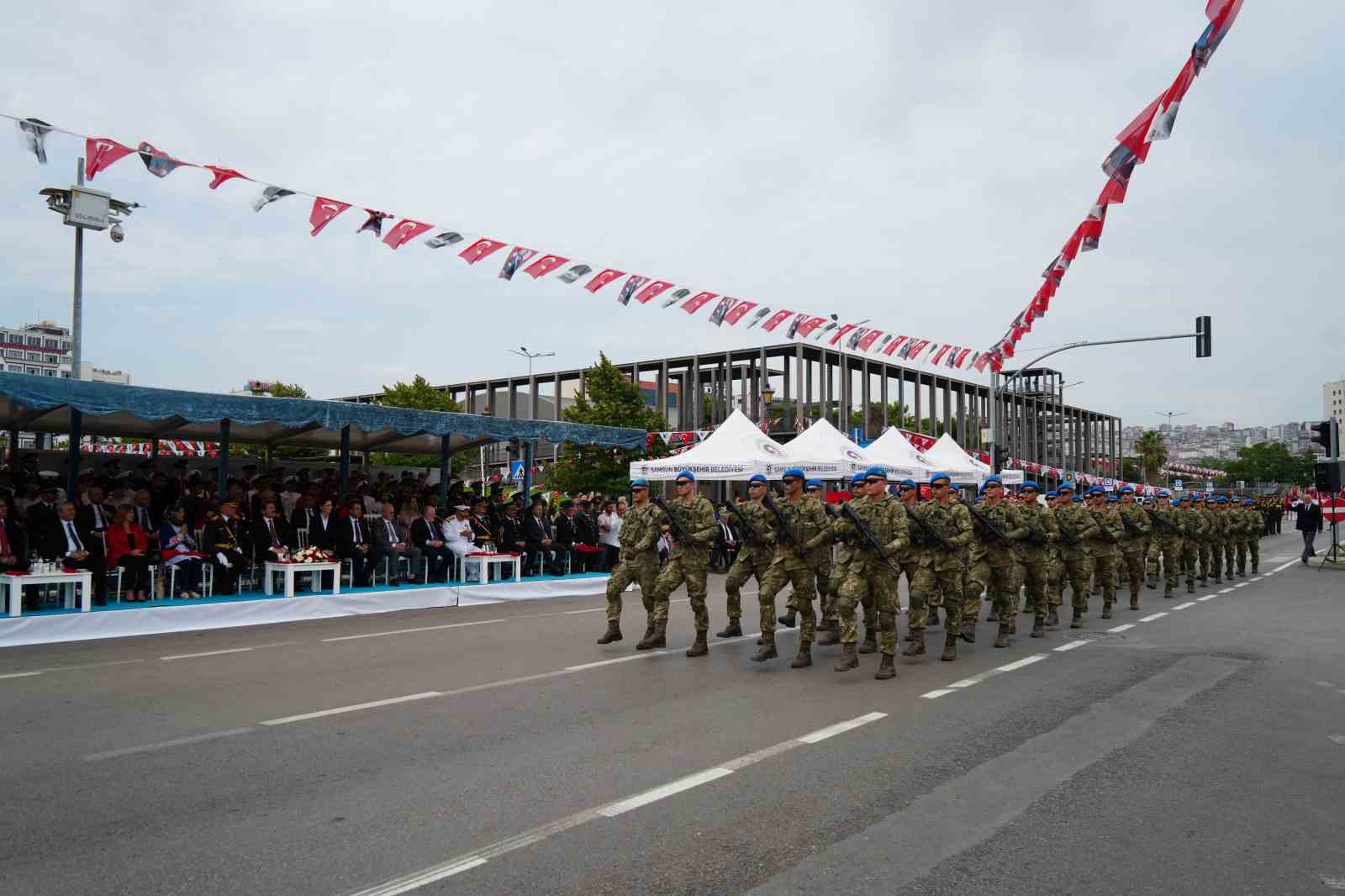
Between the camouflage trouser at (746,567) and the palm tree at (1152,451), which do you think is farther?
the palm tree at (1152,451)

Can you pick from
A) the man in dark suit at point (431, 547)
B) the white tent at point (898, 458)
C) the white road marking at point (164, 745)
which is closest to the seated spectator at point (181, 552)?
the man in dark suit at point (431, 547)

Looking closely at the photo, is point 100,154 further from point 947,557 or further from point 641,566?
point 947,557

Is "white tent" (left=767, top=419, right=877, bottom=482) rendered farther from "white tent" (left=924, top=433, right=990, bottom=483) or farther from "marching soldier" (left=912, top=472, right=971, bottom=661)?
"marching soldier" (left=912, top=472, right=971, bottom=661)

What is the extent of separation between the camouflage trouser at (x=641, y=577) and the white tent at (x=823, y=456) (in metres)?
10.1

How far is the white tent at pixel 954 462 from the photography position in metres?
25.3

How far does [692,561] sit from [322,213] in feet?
28.3

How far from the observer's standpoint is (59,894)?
3799mm

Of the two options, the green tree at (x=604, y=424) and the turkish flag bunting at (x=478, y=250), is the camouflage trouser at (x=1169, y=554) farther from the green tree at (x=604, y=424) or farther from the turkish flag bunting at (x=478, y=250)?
the green tree at (x=604, y=424)

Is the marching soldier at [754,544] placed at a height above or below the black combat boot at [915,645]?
above

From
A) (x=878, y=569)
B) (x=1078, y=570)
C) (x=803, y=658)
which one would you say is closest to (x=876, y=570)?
(x=878, y=569)

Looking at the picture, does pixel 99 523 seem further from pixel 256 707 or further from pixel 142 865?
pixel 142 865

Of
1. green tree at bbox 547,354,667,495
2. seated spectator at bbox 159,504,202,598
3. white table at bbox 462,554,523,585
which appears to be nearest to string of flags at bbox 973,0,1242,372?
white table at bbox 462,554,523,585

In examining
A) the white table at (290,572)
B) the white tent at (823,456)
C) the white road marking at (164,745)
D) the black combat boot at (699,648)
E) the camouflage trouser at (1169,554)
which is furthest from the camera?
the white tent at (823,456)

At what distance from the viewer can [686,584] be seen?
33.1 ft
